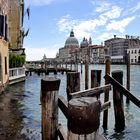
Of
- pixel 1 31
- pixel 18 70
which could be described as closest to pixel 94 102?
pixel 1 31

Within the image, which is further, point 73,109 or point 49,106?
point 49,106

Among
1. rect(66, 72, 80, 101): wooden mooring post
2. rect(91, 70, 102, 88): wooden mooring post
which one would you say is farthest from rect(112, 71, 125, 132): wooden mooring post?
rect(66, 72, 80, 101): wooden mooring post

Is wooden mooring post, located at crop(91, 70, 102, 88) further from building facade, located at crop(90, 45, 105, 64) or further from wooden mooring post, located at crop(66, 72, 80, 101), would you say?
building facade, located at crop(90, 45, 105, 64)

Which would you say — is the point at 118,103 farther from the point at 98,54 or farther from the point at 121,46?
the point at 98,54

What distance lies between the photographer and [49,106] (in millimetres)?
4531

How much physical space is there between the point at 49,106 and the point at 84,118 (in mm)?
1899

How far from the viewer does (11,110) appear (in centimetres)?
1240

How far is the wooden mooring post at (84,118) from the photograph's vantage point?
2672mm

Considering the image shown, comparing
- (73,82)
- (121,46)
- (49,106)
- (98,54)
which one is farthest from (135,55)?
(49,106)

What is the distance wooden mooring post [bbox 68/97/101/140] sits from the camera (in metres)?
2.67

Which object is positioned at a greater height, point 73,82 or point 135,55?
point 135,55

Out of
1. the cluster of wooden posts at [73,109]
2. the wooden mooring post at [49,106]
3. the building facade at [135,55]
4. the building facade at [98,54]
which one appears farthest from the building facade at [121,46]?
the wooden mooring post at [49,106]

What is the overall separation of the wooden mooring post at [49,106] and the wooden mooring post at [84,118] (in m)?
1.59

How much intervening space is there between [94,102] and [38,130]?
689 cm
